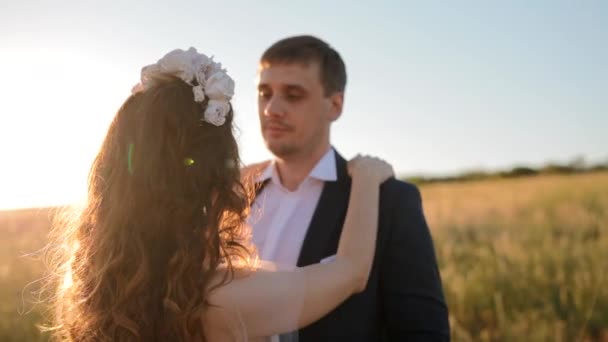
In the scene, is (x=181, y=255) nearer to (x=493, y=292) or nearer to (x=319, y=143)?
(x=319, y=143)

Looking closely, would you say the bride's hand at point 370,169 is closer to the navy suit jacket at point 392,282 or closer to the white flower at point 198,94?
the navy suit jacket at point 392,282

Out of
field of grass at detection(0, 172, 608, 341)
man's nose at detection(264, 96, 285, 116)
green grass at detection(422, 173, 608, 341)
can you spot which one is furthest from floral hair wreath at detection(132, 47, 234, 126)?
green grass at detection(422, 173, 608, 341)

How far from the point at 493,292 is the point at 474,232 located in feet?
14.4

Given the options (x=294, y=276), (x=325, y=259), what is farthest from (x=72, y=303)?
(x=325, y=259)

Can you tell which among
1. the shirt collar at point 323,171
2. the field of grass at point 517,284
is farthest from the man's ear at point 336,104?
the field of grass at point 517,284

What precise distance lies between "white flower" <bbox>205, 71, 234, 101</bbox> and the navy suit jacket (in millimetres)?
921

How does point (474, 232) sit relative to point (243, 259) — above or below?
below

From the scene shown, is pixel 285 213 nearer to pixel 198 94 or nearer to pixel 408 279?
pixel 408 279

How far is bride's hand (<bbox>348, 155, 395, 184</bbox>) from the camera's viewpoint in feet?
9.91

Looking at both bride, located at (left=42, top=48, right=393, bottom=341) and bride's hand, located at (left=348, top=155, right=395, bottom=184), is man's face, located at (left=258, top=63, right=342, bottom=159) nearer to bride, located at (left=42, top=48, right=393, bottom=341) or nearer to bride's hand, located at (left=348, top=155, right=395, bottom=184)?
bride's hand, located at (left=348, top=155, right=395, bottom=184)

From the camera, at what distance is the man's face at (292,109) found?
344 centimetres

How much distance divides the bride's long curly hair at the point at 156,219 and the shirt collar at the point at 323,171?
0.94m

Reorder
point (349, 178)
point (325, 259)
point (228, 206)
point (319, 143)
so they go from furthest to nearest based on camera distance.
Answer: point (319, 143) < point (349, 178) < point (325, 259) < point (228, 206)

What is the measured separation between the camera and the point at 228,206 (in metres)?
2.40
